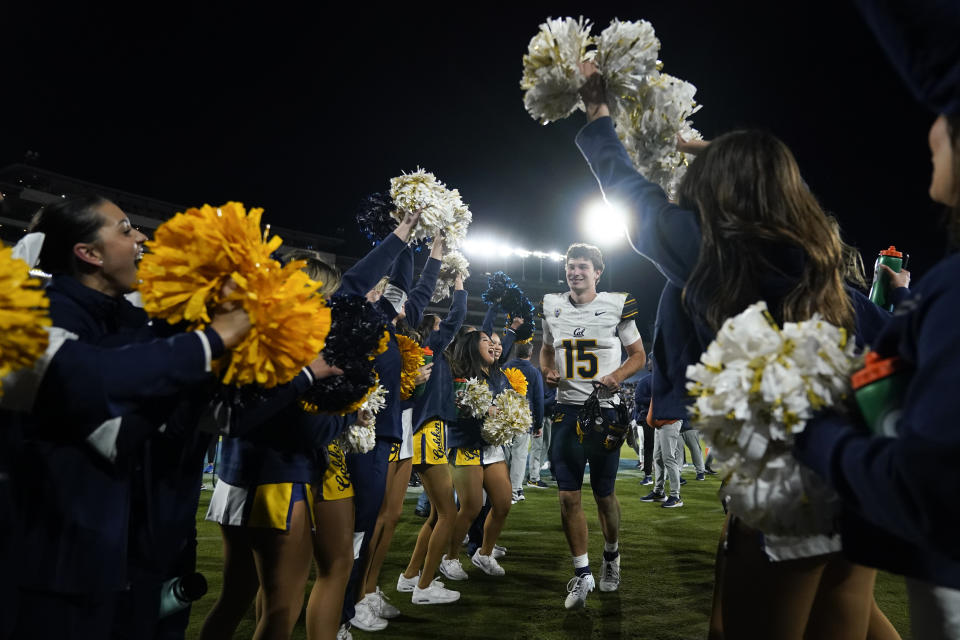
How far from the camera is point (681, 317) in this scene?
6.80 ft

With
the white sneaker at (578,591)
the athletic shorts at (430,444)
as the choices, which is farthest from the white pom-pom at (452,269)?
the white sneaker at (578,591)

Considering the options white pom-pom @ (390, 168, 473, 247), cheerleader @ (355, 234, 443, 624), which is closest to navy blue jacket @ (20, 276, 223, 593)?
white pom-pom @ (390, 168, 473, 247)

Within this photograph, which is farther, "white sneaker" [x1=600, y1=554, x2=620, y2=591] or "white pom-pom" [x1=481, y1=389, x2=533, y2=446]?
"white pom-pom" [x1=481, y1=389, x2=533, y2=446]

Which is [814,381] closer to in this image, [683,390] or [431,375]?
[683,390]

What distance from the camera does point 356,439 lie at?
3.47 meters

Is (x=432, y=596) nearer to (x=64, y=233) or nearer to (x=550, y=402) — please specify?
(x=550, y=402)

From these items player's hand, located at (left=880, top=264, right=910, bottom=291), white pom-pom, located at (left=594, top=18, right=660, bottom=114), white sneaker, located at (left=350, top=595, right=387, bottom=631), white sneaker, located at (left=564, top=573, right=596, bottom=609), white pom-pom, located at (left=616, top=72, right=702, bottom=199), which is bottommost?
white sneaker, located at (left=350, top=595, right=387, bottom=631)

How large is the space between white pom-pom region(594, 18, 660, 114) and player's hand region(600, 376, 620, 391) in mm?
3200

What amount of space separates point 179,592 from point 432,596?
3.00 metres

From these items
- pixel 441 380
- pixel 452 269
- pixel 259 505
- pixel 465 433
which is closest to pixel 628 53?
pixel 259 505

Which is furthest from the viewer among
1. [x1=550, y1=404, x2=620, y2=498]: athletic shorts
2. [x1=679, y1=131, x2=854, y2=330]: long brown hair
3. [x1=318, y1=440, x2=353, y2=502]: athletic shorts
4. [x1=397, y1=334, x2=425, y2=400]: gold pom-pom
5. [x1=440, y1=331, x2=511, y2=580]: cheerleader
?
[x1=440, y1=331, x2=511, y2=580]: cheerleader

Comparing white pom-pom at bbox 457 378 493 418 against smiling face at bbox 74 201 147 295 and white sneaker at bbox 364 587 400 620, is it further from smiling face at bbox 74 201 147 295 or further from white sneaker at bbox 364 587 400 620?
smiling face at bbox 74 201 147 295

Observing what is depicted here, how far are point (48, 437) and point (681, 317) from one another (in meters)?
1.96

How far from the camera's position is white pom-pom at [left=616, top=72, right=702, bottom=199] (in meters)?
2.34
